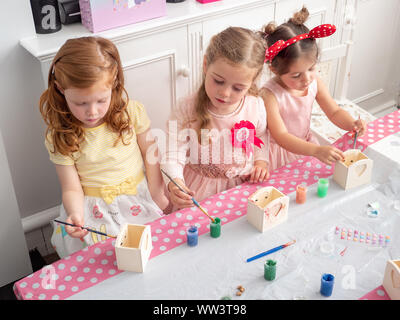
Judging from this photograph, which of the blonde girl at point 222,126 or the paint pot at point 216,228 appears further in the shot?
the blonde girl at point 222,126

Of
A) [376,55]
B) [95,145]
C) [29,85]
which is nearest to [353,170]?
[95,145]

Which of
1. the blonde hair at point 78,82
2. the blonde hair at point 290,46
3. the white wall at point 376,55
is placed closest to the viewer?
the blonde hair at point 78,82

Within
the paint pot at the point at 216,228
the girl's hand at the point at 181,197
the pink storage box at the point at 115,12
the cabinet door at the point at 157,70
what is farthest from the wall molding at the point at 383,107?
the paint pot at the point at 216,228

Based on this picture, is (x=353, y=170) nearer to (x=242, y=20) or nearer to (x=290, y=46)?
(x=290, y=46)

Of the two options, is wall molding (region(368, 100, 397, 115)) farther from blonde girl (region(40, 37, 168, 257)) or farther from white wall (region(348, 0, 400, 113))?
blonde girl (region(40, 37, 168, 257))

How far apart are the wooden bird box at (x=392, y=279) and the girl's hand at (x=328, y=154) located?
16.1 inches

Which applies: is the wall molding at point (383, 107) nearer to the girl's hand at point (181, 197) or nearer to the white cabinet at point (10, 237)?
the girl's hand at point (181, 197)

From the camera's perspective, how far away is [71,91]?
4.40 ft

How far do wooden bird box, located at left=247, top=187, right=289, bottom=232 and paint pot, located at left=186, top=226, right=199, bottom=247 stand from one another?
0.52 ft

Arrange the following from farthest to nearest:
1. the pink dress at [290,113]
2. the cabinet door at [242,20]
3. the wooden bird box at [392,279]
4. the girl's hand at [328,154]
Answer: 1. the cabinet door at [242,20]
2. the pink dress at [290,113]
3. the girl's hand at [328,154]
4. the wooden bird box at [392,279]

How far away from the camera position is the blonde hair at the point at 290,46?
5.14 feet

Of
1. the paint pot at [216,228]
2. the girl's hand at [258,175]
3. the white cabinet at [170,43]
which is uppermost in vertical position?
the white cabinet at [170,43]

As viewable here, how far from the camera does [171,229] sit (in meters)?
1.31

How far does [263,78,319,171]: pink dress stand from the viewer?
1731 mm
